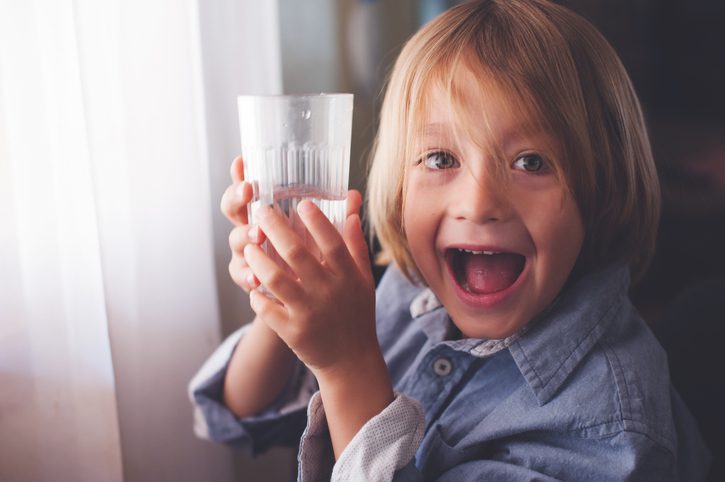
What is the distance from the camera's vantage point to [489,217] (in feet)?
2.41

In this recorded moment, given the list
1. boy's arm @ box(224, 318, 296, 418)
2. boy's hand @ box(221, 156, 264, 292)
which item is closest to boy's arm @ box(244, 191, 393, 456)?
boy's hand @ box(221, 156, 264, 292)

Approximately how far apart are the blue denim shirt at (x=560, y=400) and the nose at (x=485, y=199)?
5.8 inches

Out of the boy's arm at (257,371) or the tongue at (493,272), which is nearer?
the tongue at (493,272)

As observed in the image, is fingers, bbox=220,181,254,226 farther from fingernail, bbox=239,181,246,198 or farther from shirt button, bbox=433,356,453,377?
shirt button, bbox=433,356,453,377

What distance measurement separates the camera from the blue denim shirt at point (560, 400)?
69 centimetres

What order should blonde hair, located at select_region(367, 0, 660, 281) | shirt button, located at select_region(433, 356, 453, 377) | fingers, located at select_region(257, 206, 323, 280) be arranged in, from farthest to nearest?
shirt button, located at select_region(433, 356, 453, 377)
blonde hair, located at select_region(367, 0, 660, 281)
fingers, located at select_region(257, 206, 323, 280)

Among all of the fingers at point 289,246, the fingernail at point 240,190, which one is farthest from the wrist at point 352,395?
the fingernail at point 240,190

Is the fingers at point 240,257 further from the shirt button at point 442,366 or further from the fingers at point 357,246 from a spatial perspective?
the shirt button at point 442,366

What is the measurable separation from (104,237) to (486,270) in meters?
0.46

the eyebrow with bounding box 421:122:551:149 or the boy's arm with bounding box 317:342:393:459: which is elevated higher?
the eyebrow with bounding box 421:122:551:149

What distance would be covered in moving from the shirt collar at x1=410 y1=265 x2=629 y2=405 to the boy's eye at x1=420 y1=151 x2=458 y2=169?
20 centimetres

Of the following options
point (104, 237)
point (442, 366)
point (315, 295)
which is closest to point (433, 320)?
point (442, 366)

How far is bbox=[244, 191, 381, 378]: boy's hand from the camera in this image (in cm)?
64

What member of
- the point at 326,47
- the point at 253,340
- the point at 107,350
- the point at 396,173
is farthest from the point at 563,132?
the point at 326,47
